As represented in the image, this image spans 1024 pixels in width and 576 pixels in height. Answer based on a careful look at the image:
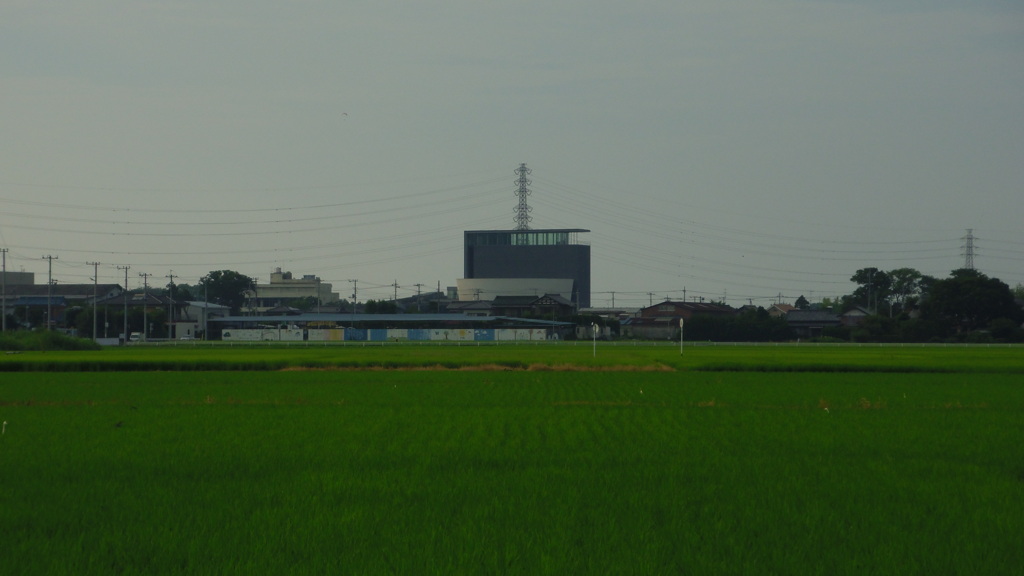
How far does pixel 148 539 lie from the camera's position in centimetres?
838

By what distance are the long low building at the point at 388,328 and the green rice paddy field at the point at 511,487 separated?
7654 centimetres

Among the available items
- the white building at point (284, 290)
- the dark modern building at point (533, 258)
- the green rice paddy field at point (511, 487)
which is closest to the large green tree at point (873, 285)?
the dark modern building at point (533, 258)

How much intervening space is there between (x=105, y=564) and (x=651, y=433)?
33.6 ft

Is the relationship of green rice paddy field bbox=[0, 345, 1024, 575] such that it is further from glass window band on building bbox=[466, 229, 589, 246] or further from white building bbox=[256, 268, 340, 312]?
white building bbox=[256, 268, 340, 312]

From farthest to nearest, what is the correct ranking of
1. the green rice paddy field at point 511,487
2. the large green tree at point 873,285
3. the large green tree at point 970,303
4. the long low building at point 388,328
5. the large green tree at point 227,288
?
1. the large green tree at point 227,288
2. the large green tree at point 873,285
3. the long low building at point 388,328
4. the large green tree at point 970,303
5. the green rice paddy field at point 511,487

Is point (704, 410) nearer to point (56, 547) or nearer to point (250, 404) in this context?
point (250, 404)

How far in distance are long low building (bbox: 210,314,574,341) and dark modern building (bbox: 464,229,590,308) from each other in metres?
29.3

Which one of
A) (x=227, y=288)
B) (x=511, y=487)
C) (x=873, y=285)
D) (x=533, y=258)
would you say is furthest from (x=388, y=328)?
(x=511, y=487)

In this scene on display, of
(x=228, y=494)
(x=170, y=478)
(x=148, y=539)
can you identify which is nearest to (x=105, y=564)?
(x=148, y=539)

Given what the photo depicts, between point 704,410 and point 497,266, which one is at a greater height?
point 497,266

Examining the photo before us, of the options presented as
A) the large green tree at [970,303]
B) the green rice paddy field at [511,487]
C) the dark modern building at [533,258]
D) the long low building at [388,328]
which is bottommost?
the green rice paddy field at [511,487]

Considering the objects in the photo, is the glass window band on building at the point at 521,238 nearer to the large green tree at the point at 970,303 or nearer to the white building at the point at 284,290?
the white building at the point at 284,290

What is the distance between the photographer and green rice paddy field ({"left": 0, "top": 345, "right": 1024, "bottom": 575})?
7883mm

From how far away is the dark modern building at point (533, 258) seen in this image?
13988 cm
